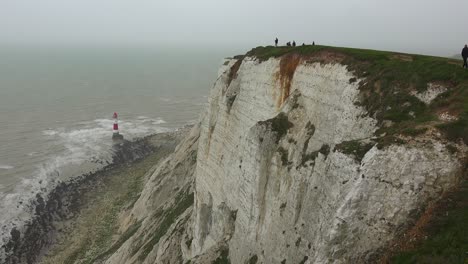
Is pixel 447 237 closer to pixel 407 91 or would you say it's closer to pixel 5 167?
pixel 407 91

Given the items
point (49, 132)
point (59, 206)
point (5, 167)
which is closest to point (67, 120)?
point (49, 132)

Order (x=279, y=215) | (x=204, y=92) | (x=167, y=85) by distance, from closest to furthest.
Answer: (x=279, y=215) → (x=204, y=92) → (x=167, y=85)

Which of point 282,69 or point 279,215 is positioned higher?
point 282,69

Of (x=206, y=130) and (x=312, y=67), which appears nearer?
(x=312, y=67)

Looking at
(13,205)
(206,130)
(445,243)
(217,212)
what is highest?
(445,243)

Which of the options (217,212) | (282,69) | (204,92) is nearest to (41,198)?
(217,212)

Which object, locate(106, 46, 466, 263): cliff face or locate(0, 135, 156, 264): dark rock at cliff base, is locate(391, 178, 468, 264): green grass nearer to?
locate(106, 46, 466, 263): cliff face

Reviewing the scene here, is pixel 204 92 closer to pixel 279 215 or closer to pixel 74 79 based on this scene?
pixel 74 79

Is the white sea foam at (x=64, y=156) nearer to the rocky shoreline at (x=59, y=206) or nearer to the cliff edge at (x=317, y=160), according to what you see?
the rocky shoreline at (x=59, y=206)
